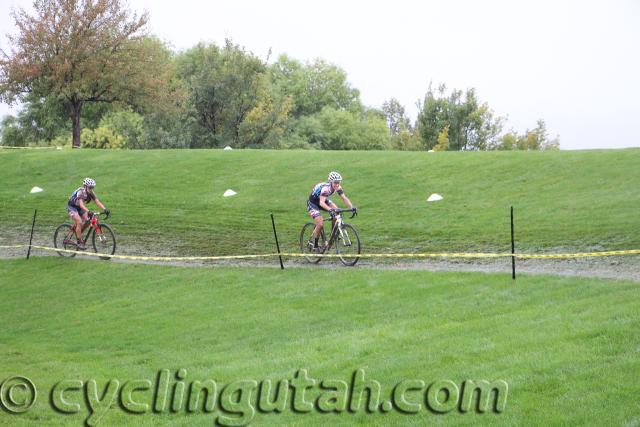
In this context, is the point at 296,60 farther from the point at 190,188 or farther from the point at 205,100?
the point at 190,188

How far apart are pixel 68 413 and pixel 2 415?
0.96 meters

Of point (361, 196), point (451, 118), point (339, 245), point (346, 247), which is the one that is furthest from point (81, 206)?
point (451, 118)

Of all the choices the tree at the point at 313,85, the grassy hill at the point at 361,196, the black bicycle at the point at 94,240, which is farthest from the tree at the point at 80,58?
the tree at the point at 313,85

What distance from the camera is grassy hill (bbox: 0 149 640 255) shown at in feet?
82.3

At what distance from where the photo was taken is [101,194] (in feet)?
121

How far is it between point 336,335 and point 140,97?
46752 millimetres

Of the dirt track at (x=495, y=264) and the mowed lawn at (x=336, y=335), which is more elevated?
A: the dirt track at (x=495, y=264)

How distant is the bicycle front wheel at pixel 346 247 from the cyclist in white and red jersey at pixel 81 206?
757 cm

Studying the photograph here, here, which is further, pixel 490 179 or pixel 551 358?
pixel 490 179

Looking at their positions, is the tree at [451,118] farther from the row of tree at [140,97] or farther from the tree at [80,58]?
the tree at [80,58]

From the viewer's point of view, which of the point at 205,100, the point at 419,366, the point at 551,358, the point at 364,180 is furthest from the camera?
the point at 205,100

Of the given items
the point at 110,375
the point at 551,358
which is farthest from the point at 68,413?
the point at 551,358

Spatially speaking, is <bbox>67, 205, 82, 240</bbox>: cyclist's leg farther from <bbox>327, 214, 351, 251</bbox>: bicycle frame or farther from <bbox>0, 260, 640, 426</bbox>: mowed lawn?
<bbox>327, 214, 351, 251</bbox>: bicycle frame

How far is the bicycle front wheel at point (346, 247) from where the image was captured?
70.5ft
